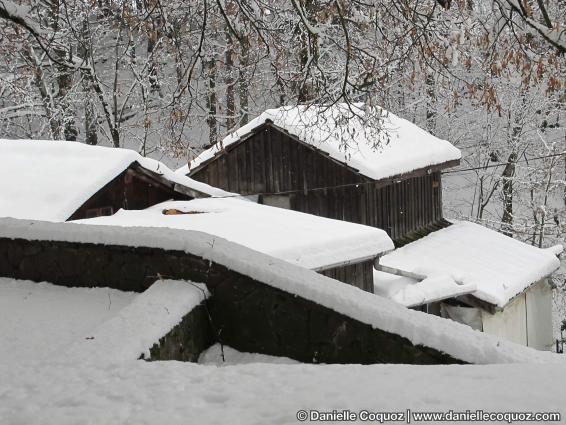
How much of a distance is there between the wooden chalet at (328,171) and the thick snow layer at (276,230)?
264cm

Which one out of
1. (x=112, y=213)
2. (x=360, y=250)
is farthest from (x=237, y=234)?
(x=112, y=213)

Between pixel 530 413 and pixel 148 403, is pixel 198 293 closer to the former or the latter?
pixel 148 403

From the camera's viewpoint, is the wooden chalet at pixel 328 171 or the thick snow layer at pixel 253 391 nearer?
the thick snow layer at pixel 253 391

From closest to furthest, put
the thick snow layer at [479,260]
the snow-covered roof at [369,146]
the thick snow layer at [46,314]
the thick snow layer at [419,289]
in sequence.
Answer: the thick snow layer at [46,314]
the thick snow layer at [419,289]
the thick snow layer at [479,260]
the snow-covered roof at [369,146]

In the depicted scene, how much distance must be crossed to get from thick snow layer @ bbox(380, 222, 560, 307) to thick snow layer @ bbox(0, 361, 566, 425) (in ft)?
37.6

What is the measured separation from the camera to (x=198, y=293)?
494 centimetres

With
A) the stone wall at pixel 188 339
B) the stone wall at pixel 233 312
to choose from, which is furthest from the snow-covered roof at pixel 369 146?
the stone wall at pixel 188 339

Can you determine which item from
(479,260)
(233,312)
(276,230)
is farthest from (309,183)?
(233,312)

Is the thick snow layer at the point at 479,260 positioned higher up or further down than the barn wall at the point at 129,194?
further down

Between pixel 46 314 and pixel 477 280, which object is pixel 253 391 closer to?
pixel 46 314

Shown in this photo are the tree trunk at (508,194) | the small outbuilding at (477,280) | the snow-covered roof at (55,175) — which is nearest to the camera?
the snow-covered roof at (55,175)

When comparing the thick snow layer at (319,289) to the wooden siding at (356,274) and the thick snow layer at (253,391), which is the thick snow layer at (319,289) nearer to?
the thick snow layer at (253,391)

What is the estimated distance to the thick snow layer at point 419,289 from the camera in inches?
520

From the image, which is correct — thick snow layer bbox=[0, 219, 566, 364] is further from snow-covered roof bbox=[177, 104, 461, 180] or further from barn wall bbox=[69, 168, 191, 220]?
snow-covered roof bbox=[177, 104, 461, 180]
